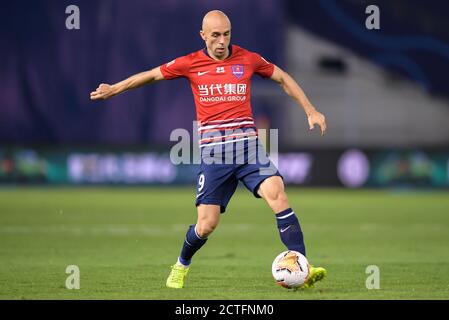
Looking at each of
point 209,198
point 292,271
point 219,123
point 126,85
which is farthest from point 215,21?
point 292,271

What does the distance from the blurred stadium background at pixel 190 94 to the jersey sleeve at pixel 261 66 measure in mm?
14082

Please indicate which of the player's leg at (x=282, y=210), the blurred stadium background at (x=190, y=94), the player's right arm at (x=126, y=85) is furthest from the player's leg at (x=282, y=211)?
the blurred stadium background at (x=190, y=94)

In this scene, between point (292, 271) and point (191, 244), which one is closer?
point (292, 271)

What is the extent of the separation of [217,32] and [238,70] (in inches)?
15.8

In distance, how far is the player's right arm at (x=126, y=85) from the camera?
9.14m

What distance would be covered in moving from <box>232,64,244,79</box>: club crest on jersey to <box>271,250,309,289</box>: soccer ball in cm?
164

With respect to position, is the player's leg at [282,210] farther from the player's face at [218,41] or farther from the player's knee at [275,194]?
the player's face at [218,41]

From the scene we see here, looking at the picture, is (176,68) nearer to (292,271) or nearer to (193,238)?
(193,238)

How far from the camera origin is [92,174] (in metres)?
23.8

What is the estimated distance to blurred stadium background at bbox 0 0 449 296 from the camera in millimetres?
23656

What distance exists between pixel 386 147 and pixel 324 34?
12.2ft

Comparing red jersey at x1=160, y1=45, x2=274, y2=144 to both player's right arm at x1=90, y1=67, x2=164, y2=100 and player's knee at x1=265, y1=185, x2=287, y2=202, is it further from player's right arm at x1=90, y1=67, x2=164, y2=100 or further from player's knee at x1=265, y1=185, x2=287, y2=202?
player's knee at x1=265, y1=185, x2=287, y2=202

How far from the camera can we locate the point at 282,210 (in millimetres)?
8914

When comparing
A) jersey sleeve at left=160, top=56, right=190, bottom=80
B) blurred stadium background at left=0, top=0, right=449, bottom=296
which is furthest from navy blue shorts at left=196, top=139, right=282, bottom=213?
blurred stadium background at left=0, top=0, right=449, bottom=296
